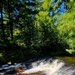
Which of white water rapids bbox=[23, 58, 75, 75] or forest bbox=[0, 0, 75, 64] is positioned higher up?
forest bbox=[0, 0, 75, 64]

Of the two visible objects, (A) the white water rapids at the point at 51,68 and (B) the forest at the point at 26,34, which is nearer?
(A) the white water rapids at the point at 51,68

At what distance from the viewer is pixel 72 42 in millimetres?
18625

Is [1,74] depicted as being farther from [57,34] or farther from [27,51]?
[57,34]

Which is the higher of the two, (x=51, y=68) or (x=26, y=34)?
(x=26, y=34)

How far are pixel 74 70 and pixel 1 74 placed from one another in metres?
5.56

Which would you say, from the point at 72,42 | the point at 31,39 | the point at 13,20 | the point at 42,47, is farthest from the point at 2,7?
the point at 72,42

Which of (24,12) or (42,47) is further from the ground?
(24,12)

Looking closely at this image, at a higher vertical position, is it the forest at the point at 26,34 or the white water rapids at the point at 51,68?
the forest at the point at 26,34

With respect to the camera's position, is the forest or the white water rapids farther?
the forest

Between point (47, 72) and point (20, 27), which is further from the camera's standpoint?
point (20, 27)

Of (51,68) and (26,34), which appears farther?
(26,34)

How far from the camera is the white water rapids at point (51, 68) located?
51.7 feet

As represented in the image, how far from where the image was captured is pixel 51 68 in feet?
58.1

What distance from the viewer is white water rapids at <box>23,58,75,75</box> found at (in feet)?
51.7
